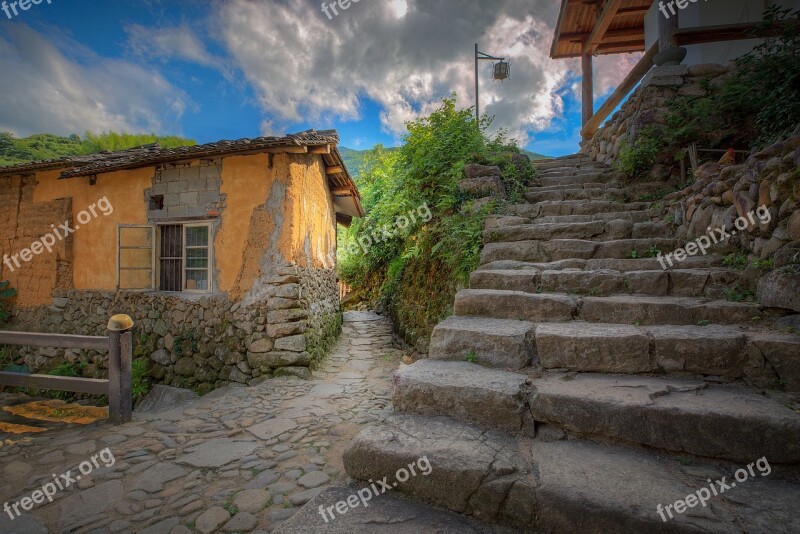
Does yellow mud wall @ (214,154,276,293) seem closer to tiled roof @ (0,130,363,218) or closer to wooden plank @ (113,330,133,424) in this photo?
tiled roof @ (0,130,363,218)

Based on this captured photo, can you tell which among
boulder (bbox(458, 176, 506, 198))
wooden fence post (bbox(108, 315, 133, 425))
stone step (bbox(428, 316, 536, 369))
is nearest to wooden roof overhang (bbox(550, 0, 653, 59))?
boulder (bbox(458, 176, 506, 198))

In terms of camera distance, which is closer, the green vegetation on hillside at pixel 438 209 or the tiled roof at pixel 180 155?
the green vegetation on hillside at pixel 438 209

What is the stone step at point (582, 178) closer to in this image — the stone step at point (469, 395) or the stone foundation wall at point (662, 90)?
the stone foundation wall at point (662, 90)

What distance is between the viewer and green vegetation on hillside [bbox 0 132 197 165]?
42.4 ft

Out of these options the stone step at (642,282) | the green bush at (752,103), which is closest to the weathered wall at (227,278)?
the stone step at (642,282)

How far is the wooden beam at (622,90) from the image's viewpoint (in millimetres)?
6117

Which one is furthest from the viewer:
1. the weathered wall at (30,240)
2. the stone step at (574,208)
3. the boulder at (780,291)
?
the weathered wall at (30,240)

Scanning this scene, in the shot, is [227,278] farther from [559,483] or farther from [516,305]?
[559,483]

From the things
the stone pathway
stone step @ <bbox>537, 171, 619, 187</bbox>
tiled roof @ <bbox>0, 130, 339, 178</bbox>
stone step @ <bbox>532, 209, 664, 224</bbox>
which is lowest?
the stone pathway

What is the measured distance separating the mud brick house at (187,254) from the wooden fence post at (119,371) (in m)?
1.74

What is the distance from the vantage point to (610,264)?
10.9 feet

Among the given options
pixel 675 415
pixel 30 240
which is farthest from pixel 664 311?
pixel 30 240

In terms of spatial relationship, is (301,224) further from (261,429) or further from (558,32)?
(558,32)

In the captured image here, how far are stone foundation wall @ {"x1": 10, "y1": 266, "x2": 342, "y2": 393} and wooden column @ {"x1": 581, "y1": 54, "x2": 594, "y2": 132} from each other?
7.97 m
